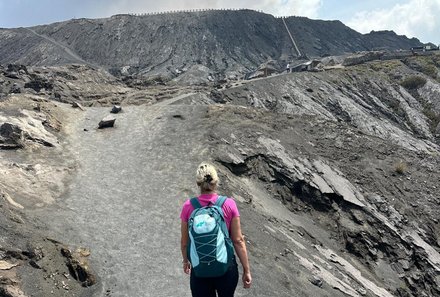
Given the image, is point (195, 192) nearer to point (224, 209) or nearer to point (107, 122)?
point (107, 122)

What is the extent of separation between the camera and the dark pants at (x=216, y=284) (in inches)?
254

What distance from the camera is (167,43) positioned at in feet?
406

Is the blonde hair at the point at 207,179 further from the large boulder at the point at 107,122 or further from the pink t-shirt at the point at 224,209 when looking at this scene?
the large boulder at the point at 107,122

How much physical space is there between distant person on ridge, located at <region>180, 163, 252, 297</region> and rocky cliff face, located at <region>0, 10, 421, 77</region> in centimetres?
10106

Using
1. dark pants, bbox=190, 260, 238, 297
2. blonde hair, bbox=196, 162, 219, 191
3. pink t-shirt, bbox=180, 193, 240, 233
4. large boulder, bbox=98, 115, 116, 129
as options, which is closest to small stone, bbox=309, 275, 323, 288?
dark pants, bbox=190, 260, 238, 297

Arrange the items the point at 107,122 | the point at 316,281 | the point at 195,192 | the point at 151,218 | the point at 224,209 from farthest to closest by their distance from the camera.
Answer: the point at 107,122 < the point at 195,192 < the point at 151,218 < the point at 316,281 < the point at 224,209

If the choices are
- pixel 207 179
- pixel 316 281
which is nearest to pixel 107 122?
pixel 316 281

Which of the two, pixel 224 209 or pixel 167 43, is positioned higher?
pixel 167 43

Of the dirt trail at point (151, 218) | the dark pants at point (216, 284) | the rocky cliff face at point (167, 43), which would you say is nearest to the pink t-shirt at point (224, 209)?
the dark pants at point (216, 284)

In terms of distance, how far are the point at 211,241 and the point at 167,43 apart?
12212 centimetres

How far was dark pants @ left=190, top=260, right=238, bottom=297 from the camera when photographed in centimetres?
645

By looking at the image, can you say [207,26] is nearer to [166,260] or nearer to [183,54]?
[183,54]

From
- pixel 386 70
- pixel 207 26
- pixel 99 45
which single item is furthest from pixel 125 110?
pixel 207 26

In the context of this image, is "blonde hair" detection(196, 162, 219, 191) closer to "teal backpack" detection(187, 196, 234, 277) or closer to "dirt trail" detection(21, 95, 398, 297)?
"teal backpack" detection(187, 196, 234, 277)
